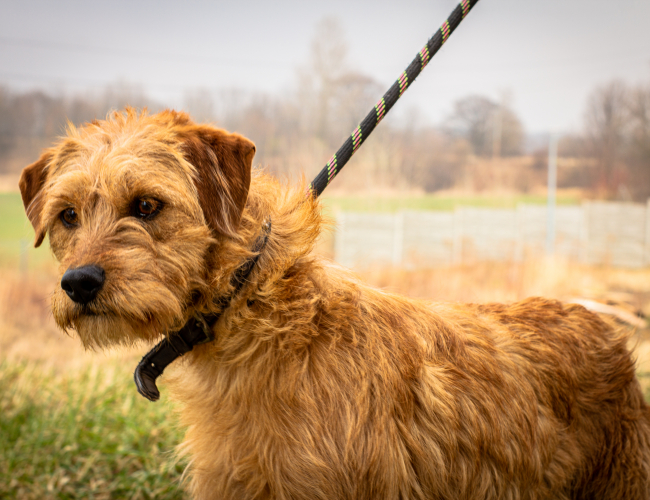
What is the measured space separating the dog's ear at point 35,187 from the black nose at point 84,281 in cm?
70

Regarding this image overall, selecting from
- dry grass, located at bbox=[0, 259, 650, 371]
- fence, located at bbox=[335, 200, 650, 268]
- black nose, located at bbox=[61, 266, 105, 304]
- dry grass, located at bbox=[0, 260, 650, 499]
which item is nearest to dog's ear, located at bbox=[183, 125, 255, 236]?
black nose, located at bbox=[61, 266, 105, 304]

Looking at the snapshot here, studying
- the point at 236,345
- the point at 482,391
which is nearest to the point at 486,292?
the point at 482,391

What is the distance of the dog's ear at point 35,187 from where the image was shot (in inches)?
91.9

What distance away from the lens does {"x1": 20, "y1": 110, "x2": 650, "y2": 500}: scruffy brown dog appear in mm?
1857

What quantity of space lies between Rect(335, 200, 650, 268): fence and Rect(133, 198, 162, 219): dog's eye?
7.96 metres

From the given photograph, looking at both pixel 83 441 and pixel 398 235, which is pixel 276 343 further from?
pixel 398 235

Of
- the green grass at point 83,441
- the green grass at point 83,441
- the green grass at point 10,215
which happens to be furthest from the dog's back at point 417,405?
the green grass at point 10,215

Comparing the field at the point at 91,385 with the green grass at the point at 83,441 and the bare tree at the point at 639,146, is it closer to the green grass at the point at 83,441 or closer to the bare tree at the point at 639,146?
the green grass at the point at 83,441

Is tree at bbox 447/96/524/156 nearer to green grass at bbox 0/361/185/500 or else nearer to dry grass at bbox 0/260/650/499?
dry grass at bbox 0/260/650/499

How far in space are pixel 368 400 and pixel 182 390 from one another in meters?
0.88

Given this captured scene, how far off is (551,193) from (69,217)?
434 inches

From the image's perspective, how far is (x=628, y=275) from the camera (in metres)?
10.1

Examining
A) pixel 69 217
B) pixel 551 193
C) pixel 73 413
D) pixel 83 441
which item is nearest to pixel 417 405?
pixel 69 217

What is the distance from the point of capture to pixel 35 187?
241 centimetres
